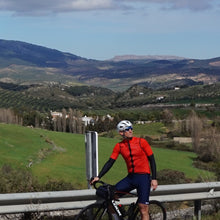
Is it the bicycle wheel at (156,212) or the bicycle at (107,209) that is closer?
the bicycle at (107,209)

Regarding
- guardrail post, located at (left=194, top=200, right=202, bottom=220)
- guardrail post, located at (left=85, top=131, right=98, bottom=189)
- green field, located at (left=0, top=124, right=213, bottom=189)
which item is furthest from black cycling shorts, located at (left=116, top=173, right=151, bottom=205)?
green field, located at (left=0, top=124, right=213, bottom=189)

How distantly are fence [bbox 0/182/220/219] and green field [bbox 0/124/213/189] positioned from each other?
101ft

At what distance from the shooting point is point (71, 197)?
21.8ft

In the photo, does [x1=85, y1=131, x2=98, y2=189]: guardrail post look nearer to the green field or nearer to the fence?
the fence

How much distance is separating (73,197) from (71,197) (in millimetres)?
35

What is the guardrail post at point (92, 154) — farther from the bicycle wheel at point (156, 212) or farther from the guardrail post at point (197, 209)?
the guardrail post at point (197, 209)

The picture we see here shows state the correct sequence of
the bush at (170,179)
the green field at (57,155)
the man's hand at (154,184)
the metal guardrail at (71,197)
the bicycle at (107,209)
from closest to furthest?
the metal guardrail at (71,197) < the bicycle at (107,209) < the man's hand at (154,184) < the bush at (170,179) < the green field at (57,155)

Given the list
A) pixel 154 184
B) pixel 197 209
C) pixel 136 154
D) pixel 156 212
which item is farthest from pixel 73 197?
pixel 197 209

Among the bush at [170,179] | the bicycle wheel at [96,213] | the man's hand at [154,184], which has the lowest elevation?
the bush at [170,179]

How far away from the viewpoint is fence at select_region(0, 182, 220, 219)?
21.0 ft

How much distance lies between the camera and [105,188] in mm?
6605

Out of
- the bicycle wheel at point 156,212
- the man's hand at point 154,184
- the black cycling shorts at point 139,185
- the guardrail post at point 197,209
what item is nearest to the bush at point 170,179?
the guardrail post at point 197,209

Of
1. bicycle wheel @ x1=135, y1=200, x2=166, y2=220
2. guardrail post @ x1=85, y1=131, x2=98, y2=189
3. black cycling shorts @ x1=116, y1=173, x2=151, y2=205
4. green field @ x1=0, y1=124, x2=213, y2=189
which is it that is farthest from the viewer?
green field @ x1=0, y1=124, x2=213, y2=189

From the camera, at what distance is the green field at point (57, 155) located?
4172 centimetres
